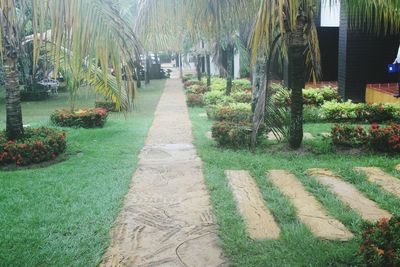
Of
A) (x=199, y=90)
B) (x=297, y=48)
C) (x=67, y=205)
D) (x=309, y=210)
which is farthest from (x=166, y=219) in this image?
(x=199, y=90)

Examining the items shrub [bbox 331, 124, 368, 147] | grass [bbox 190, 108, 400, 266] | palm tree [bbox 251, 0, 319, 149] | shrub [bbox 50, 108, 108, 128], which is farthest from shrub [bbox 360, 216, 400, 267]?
shrub [bbox 50, 108, 108, 128]

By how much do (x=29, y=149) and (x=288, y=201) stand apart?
4.89 metres

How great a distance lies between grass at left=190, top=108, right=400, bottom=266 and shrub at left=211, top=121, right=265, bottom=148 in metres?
0.24

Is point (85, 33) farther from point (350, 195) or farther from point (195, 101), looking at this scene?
point (195, 101)

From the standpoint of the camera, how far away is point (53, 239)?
187 inches

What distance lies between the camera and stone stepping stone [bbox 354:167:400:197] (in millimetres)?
6191

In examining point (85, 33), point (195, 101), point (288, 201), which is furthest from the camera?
point (195, 101)

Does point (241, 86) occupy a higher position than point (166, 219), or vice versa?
point (241, 86)

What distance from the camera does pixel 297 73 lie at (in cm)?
823

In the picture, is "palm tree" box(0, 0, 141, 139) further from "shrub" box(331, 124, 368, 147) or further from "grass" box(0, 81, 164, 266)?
"shrub" box(331, 124, 368, 147)

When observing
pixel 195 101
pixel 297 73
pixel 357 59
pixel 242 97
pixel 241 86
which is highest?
pixel 357 59

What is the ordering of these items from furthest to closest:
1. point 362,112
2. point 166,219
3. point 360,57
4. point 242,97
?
1. point 242,97
2. point 360,57
3. point 362,112
4. point 166,219

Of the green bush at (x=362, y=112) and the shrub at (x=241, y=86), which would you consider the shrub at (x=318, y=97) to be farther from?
the shrub at (x=241, y=86)

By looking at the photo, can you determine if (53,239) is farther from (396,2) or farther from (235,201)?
(396,2)
